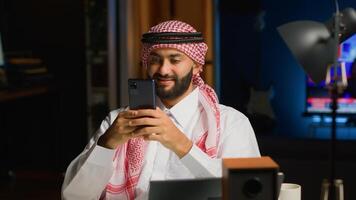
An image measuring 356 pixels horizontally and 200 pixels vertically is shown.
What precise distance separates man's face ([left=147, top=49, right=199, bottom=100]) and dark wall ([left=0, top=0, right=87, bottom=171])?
9.18 feet

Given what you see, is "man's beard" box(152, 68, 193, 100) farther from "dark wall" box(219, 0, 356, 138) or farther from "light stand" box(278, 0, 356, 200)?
"dark wall" box(219, 0, 356, 138)

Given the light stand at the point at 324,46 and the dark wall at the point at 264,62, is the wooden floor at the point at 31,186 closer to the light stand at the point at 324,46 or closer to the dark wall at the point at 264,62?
the dark wall at the point at 264,62

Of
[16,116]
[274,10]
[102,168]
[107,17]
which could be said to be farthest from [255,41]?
[102,168]

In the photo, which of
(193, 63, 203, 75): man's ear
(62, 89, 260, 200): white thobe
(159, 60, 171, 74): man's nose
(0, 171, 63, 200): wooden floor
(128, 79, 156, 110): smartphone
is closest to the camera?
(128, 79, 156, 110): smartphone

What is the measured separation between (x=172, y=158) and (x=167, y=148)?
0.25 m

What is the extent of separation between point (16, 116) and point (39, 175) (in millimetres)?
516

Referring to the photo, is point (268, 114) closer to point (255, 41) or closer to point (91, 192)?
point (255, 41)

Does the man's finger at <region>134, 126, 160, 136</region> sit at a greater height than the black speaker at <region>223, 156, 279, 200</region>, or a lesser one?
greater

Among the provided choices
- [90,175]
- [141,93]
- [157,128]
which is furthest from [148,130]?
[90,175]

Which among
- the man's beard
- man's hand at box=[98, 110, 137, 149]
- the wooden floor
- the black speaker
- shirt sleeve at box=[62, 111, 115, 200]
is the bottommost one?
the wooden floor

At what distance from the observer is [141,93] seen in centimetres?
162

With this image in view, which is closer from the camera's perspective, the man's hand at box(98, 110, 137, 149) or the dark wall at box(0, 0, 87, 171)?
the man's hand at box(98, 110, 137, 149)

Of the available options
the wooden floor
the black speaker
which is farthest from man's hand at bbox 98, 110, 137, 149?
the wooden floor

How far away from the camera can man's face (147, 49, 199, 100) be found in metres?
2.07
